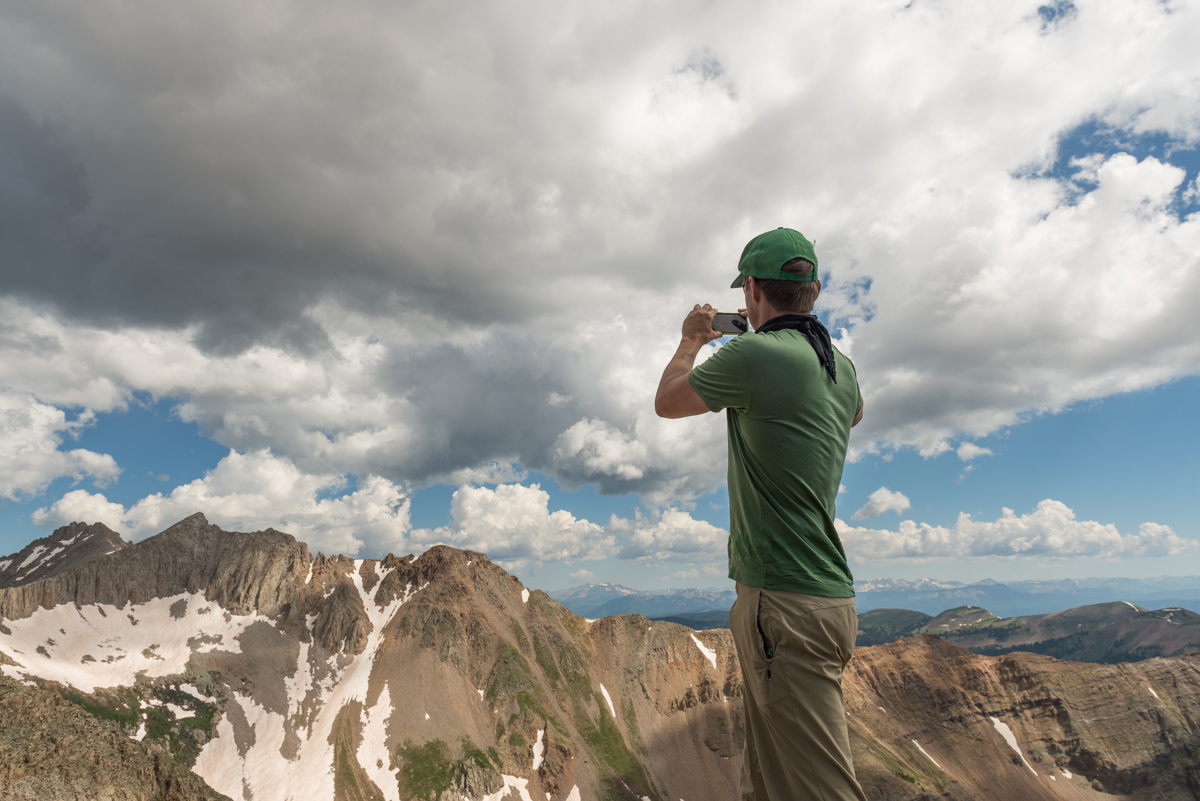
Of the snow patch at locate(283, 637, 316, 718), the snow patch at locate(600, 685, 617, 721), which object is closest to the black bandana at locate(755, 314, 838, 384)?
the snow patch at locate(600, 685, 617, 721)

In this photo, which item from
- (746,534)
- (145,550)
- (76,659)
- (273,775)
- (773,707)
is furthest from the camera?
(145,550)

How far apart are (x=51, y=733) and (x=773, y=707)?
40953 mm

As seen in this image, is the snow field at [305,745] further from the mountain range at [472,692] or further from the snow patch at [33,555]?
the snow patch at [33,555]

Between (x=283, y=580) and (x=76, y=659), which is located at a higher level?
(x=283, y=580)

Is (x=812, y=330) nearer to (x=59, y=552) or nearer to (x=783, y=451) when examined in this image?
(x=783, y=451)

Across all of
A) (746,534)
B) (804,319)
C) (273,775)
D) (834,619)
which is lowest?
(273,775)

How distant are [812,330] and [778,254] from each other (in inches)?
22.3

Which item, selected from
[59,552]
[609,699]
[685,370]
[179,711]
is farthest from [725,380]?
[59,552]

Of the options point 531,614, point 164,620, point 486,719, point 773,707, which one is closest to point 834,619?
point 773,707

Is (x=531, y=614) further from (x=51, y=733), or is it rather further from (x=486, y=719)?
(x=51, y=733)

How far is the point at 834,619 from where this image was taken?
3.34 meters

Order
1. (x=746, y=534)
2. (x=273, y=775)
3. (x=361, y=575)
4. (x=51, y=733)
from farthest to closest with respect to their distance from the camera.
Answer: (x=361, y=575)
(x=273, y=775)
(x=51, y=733)
(x=746, y=534)

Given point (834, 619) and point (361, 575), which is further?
point (361, 575)

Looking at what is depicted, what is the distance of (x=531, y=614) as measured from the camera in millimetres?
149750
